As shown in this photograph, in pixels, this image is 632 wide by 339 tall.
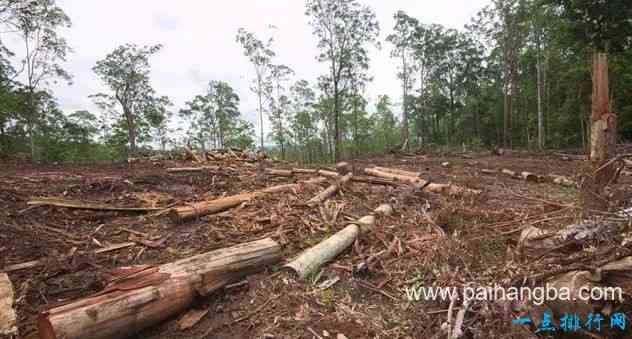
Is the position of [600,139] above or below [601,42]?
below

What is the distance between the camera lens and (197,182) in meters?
7.04

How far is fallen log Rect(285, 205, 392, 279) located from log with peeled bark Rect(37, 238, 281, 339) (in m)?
0.44

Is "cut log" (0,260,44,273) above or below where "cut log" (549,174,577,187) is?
above

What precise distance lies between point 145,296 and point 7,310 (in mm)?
1022

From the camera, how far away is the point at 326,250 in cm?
322

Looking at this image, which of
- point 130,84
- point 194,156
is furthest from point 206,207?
point 130,84

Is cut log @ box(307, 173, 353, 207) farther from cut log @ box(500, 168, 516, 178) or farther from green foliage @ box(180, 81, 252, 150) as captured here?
green foliage @ box(180, 81, 252, 150)

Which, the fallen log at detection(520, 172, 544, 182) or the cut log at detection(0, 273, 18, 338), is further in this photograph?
the fallen log at detection(520, 172, 544, 182)

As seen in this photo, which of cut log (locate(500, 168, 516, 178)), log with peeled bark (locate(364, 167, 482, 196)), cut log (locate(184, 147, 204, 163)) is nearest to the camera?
log with peeled bark (locate(364, 167, 482, 196))

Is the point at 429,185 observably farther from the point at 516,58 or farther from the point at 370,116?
the point at 370,116

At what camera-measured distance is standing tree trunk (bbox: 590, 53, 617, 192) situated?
126 inches

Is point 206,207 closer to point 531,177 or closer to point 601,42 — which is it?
point 601,42

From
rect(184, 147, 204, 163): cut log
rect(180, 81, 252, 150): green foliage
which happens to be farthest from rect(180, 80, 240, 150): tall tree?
rect(184, 147, 204, 163): cut log

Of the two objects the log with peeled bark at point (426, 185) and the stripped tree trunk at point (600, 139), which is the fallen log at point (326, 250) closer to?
the stripped tree trunk at point (600, 139)
